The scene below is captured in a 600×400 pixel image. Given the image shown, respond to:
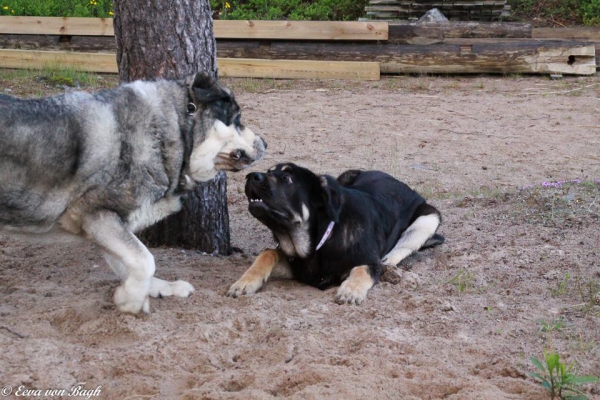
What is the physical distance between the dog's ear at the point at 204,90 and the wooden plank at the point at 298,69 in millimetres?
8442

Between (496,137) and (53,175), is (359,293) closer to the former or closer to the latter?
(53,175)

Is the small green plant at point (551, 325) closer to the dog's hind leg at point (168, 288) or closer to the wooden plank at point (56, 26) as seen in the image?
the dog's hind leg at point (168, 288)

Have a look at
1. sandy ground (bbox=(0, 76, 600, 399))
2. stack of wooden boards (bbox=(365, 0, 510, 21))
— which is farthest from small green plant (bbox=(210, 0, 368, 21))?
sandy ground (bbox=(0, 76, 600, 399))

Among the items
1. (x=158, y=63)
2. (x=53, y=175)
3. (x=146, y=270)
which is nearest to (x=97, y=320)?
(x=146, y=270)

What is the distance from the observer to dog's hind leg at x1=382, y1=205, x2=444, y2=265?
245 inches

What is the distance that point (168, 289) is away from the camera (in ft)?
17.2

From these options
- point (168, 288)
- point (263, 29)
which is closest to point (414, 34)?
point (263, 29)

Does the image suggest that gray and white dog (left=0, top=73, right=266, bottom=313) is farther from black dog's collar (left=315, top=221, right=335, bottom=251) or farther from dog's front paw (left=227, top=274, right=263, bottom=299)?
black dog's collar (left=315, top=221, right=335, bottom=251)

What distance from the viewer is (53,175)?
4.54 metres

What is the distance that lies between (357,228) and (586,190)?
8.74 feet

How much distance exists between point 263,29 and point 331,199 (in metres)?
8.59

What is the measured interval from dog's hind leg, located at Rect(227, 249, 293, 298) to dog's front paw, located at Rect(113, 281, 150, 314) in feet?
2.61

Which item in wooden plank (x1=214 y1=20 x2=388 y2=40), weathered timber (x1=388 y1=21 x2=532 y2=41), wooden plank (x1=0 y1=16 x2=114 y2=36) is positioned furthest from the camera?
weathered timber (x1=388 y1=21 x2=532 y2=41)

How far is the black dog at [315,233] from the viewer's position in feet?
18.2
